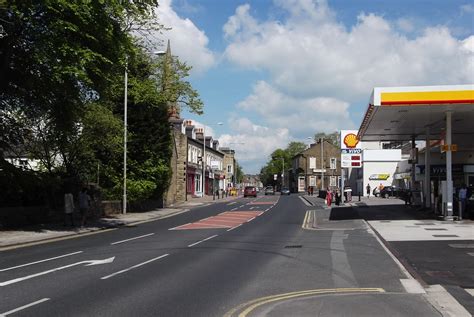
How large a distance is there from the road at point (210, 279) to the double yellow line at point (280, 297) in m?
0.02

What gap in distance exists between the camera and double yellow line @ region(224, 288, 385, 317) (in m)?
7.48

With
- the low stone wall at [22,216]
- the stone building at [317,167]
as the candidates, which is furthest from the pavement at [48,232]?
the stone building at [317,167]

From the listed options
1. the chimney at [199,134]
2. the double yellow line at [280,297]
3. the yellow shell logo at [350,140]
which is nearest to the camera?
the double yellow line at [280,297]

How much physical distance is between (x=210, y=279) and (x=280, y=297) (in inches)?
A: 85.8

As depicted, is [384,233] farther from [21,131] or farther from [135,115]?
[135,115]

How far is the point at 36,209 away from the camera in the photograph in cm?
2453

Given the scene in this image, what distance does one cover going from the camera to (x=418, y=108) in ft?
78.4

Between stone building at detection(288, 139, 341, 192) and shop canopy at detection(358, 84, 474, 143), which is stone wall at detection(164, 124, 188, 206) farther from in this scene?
stone building at detection(288, 139, 341, 192)

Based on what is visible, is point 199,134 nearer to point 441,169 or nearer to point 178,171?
point 178,171

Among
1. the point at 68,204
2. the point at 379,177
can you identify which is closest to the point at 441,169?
the point at 379,177

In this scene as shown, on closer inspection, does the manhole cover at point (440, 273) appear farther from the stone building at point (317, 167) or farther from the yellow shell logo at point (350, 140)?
the stone building at point (317, 167)

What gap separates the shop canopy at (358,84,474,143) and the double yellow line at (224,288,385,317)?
1465 cm

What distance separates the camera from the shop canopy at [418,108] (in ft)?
72.3

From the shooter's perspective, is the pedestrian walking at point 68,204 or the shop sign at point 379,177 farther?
the shop sign at point 379,177
